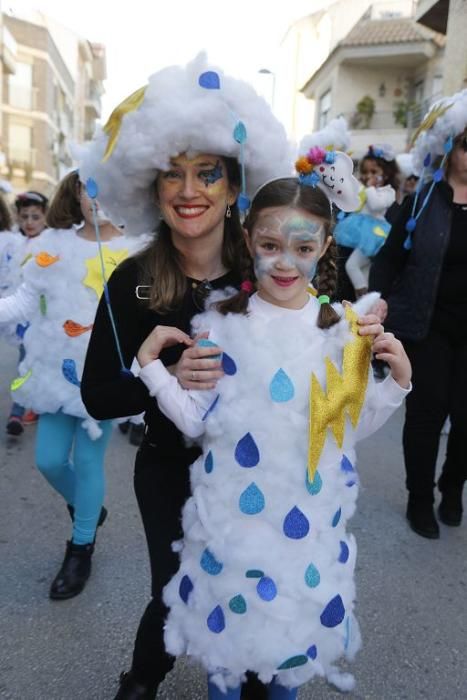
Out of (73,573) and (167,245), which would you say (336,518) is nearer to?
(167,245)

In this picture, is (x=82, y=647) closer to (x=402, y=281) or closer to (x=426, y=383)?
(x=426, y=383)

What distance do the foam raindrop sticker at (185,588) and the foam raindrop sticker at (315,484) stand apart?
359 millimetres

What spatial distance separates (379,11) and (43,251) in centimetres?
2411

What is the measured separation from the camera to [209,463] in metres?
1.54

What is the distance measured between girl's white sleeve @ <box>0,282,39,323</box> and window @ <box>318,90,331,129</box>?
21227mm

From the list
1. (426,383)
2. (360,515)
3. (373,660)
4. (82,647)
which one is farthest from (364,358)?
(360,515)

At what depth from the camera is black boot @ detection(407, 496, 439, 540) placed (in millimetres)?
3252

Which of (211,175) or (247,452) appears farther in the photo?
(211,175)

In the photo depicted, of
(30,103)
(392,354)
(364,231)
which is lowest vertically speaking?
(392,354)

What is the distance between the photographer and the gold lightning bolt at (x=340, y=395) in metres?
1.48

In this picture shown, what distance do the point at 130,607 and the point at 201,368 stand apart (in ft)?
4.73

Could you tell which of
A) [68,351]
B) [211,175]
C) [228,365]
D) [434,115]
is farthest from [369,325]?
[434,115]

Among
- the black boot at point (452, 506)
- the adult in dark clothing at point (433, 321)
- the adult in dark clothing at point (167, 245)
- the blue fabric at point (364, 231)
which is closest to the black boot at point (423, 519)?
the adult in dark clothing at point (433, 321)

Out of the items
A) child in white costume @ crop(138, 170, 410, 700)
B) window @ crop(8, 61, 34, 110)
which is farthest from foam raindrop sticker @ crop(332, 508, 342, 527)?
window @ crop(8, 61, 34, 110)
